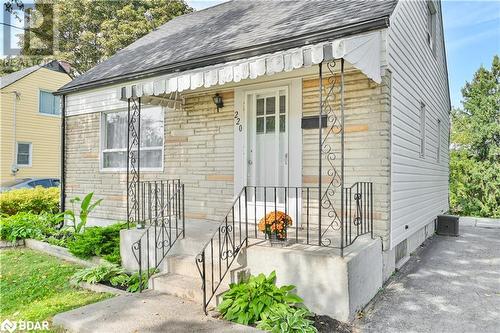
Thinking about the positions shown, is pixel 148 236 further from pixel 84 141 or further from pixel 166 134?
pixel 84 141

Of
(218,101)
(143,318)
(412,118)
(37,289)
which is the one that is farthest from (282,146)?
(37,289)

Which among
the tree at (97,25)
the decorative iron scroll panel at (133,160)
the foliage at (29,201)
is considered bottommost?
the foliage at (29,201)

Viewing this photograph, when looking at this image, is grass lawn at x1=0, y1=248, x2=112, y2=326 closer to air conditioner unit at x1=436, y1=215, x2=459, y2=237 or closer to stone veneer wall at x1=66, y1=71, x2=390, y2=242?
stone veneer wall at x1=66, y1=71, x2=390, y2=242

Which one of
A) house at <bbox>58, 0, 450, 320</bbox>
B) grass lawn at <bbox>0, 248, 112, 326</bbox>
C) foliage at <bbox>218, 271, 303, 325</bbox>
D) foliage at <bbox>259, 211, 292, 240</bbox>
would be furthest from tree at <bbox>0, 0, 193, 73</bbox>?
foliage at <bbox>218, 271, 303, 325</bbox>

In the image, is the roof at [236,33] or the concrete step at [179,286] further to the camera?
the roof at [236,33]

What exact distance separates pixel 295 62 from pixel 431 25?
23.2 ft

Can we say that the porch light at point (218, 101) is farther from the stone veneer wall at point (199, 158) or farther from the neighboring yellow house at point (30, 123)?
Answer: the neighboring yellow house at point (30, 123)

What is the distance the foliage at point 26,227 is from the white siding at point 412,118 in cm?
760

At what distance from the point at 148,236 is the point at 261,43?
3518 mm

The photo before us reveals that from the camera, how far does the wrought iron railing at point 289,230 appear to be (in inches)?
164

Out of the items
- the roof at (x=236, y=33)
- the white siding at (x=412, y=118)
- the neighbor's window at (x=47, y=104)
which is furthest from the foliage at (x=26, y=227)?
A: the neighbor's window at (x=47, y=104)

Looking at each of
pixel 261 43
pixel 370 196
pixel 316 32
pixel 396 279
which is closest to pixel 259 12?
pixel 261 43

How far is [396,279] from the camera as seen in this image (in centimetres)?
510

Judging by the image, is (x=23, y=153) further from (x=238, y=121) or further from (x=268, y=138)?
(x=268, y=138)
